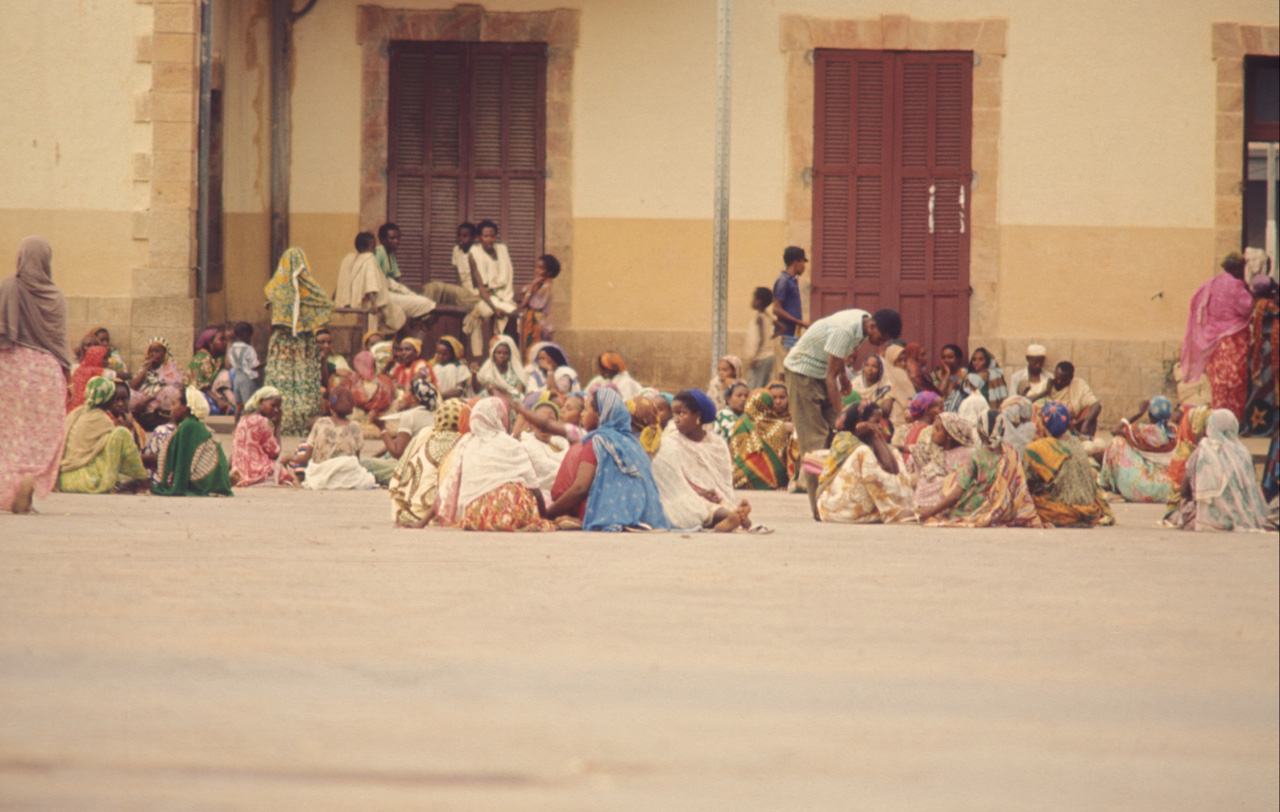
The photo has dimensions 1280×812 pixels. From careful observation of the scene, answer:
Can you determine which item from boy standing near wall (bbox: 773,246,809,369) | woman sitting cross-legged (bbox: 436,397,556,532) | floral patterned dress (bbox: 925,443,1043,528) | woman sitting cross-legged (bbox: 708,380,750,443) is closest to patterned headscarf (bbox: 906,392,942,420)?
floral patterned dress (bbox: 925,443,1043,528)

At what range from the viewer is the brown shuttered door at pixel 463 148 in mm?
16609

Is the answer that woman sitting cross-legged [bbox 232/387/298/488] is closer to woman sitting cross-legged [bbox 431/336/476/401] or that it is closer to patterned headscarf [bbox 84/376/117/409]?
patterned headscarf [bbox 84/376/117/409]

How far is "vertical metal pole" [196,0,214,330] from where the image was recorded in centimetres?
1498

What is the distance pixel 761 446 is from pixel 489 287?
4551 mm

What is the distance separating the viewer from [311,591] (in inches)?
263

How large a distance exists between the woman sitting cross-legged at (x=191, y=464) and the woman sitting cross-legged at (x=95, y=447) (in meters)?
0.25

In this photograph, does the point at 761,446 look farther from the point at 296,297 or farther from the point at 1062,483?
the point at 296,297

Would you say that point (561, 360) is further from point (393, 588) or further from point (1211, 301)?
point (393, 588)

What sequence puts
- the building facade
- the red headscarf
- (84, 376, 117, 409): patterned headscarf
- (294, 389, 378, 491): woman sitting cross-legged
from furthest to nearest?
the building facade
the red headscarf
(294, 389, 378, 491): woman sitting cross-legged
(84, 376, 117, 409): patterned headscarf

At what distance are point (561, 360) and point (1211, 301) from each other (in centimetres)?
557

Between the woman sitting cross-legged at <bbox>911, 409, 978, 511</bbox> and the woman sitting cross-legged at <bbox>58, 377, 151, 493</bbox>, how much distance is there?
16.0ft

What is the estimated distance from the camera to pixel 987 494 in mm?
9766

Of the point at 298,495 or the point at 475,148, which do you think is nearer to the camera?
the point at 298,495

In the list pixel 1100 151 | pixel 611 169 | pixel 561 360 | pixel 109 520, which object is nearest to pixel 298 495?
pixel 109 520
